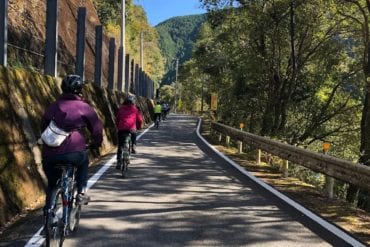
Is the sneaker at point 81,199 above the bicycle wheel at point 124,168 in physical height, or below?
above

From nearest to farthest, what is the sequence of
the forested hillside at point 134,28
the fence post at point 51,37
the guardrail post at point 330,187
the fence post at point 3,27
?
the fence post at point 3,27, the guardrail post at point 330,187, the fence post at point 51,37, the forested hillside at point 134,28

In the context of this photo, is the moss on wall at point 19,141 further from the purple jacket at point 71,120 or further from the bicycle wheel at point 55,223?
the purple jacket at point 71,120

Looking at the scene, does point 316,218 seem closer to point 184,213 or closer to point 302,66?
point 184,213

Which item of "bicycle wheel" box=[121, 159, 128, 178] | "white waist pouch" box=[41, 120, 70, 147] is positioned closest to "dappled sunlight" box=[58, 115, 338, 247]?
"bicycle wheel" box=[121, 159, 128, 178]

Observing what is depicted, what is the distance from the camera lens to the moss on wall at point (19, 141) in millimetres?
7523

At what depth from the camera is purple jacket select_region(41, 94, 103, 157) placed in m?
5.51

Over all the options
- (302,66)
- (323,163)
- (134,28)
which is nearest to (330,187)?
(323,163)

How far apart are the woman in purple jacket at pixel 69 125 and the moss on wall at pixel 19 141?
1760mm

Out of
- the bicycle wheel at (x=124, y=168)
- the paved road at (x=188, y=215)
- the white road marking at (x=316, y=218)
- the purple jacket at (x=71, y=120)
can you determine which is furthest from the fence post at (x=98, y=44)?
the purple jacket at (x=71, y=120)

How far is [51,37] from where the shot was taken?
12.7m

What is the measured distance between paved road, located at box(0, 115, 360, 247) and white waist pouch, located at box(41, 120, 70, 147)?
1321mm

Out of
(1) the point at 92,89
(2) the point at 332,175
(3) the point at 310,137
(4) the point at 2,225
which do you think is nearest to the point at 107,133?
(1) the point at 92,89

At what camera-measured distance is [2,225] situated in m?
6.75

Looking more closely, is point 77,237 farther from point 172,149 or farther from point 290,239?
point 172,149
